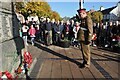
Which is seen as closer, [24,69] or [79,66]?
[24,69]

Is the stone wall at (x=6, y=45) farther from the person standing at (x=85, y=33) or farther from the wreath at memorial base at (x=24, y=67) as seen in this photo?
the person standing at (x=85, y=33)

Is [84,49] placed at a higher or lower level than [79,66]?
higher

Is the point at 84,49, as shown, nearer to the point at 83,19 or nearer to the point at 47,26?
the point at 83,19

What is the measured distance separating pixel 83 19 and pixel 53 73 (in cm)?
221

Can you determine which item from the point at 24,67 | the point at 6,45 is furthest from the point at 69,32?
the point at 6,45

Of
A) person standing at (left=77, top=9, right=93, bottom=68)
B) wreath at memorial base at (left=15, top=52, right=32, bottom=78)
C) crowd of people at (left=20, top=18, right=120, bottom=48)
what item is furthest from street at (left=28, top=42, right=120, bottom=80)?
crowd of people at (left=20, top=18, right=120, bottom=48)

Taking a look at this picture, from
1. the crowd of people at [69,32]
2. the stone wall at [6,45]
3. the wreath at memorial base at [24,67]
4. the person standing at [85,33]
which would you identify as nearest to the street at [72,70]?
the wreath at memorial base at [24,67]

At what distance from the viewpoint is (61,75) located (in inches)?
291

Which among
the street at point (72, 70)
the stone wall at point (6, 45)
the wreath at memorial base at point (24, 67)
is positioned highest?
the stone wall at point (6, 45)

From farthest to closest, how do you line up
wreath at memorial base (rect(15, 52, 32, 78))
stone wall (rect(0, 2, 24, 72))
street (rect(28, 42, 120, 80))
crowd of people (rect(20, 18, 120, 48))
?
crowd of people (rect(20, 18, 120, 48)) → street (rect(28, 42, 120, 80)) → wreath at memorial base (rect(15, 52, 32, 78)) → stone wall (rect(0, 2, 24, 72))

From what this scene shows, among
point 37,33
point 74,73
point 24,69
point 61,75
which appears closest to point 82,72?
point 74,73

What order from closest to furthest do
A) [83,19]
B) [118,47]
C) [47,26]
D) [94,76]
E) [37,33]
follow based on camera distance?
1. [94,76]
2. [83,19]
3. [118,47]
4. [47,26]
5. [37,33]

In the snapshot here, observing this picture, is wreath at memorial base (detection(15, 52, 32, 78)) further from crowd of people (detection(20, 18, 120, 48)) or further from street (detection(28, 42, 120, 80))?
crowd of people (detection(20, 18, 120, 48))

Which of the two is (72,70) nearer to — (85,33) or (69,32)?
(85,33)
